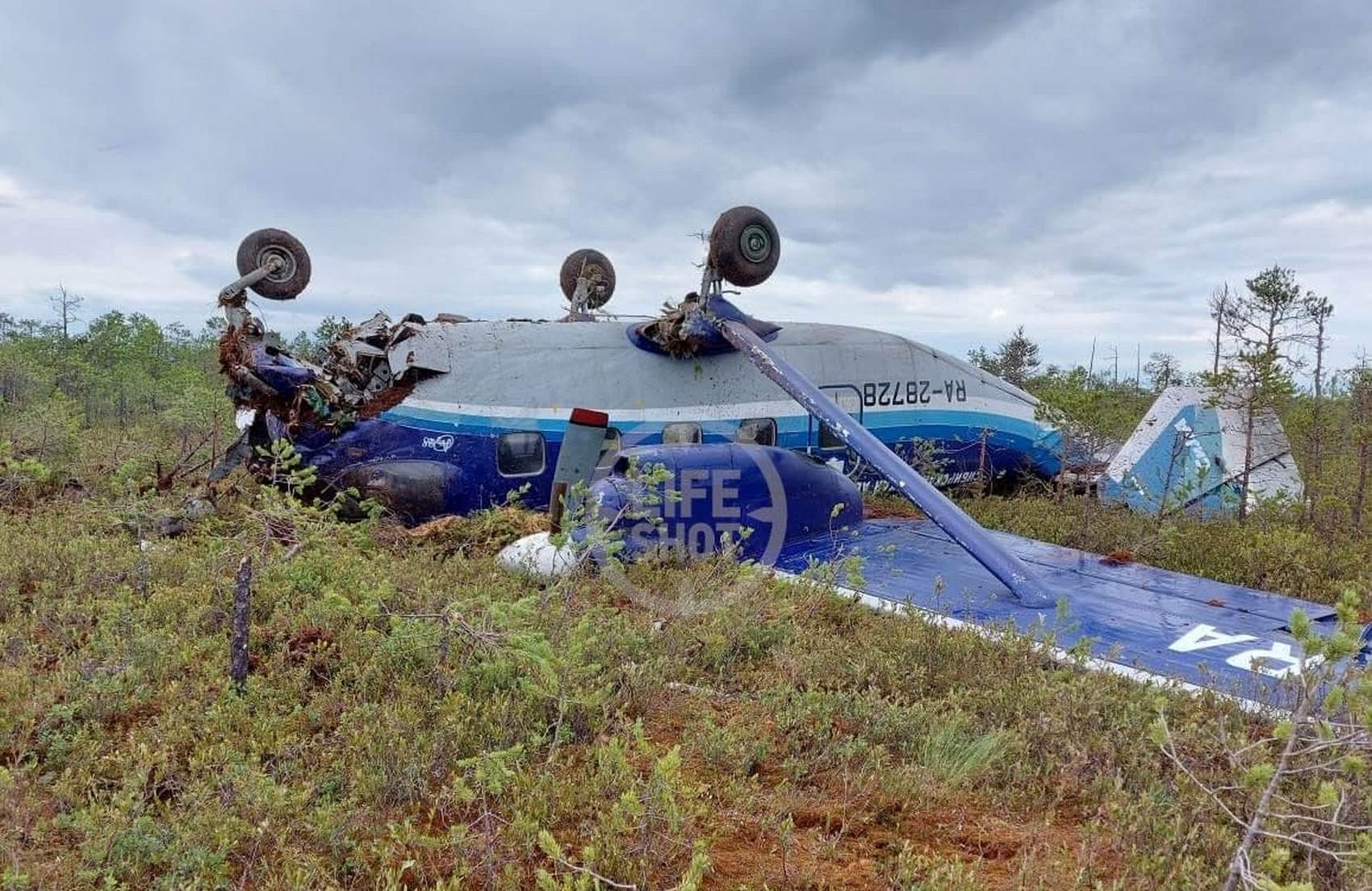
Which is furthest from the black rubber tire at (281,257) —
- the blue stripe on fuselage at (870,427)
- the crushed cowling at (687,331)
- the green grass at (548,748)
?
the green grass at (548,748)

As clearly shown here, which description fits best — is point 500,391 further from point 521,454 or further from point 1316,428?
point 1316,428

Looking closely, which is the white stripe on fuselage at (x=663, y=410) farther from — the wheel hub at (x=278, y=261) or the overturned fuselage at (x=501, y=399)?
the wheel hub at (x=278, y=261)

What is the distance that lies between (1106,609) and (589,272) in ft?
33.6

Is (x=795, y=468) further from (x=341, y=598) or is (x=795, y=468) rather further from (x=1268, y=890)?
(x=1268, y=890)

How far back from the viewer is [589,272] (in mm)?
14219

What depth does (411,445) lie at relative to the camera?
938cm

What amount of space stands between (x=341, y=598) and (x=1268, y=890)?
4.48 meters

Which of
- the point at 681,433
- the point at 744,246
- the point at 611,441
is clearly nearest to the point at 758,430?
the point at 681,433

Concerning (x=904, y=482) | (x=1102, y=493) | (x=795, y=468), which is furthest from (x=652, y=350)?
(x=1102, y=493)

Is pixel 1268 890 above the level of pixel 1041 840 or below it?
above

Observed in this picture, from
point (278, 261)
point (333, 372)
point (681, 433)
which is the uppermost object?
point (278, 261)

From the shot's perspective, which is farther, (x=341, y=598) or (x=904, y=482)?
(x=904, y=482)

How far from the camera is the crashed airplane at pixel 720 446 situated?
259 inches

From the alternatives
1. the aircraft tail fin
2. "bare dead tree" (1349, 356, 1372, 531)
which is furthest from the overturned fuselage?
"bare dead tree" (1349, 356, 1372, 531)
